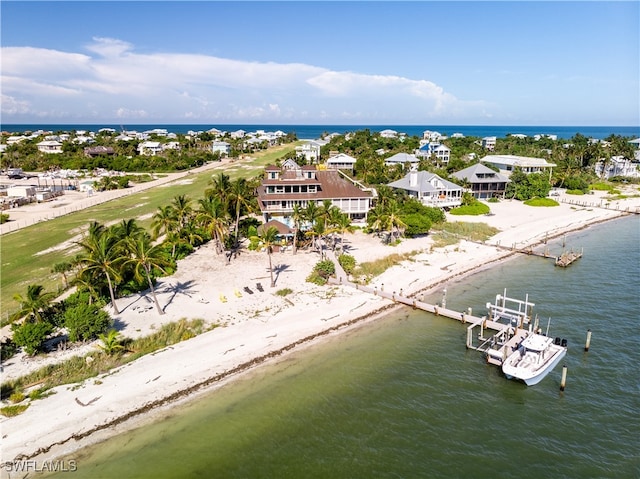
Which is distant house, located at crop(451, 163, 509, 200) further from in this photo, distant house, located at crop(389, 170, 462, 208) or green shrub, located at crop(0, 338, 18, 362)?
green shrub, located at crop(0, 338, 18, 362)

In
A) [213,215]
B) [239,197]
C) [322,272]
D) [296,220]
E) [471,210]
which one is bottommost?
[322,272]

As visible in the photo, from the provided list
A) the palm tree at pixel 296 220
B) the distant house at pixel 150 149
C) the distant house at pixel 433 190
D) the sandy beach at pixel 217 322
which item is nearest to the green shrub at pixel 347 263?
the sandy beach at pixel 217 322

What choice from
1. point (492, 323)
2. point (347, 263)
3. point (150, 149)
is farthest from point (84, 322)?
point (150, 149)

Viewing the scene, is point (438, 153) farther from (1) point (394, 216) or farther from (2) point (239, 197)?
(2) point (239, 197)

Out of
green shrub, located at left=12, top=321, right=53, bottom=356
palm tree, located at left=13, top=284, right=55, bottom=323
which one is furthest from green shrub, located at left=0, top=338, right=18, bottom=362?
palm tree, located at left=13, top=284, right=55, bottom=323

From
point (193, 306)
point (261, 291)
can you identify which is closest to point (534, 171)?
point (261, 291)

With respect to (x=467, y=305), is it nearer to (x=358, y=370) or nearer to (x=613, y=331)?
(x=613, y=331)

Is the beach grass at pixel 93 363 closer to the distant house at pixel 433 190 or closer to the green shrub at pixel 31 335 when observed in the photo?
the green shrub at pixel 31 335
